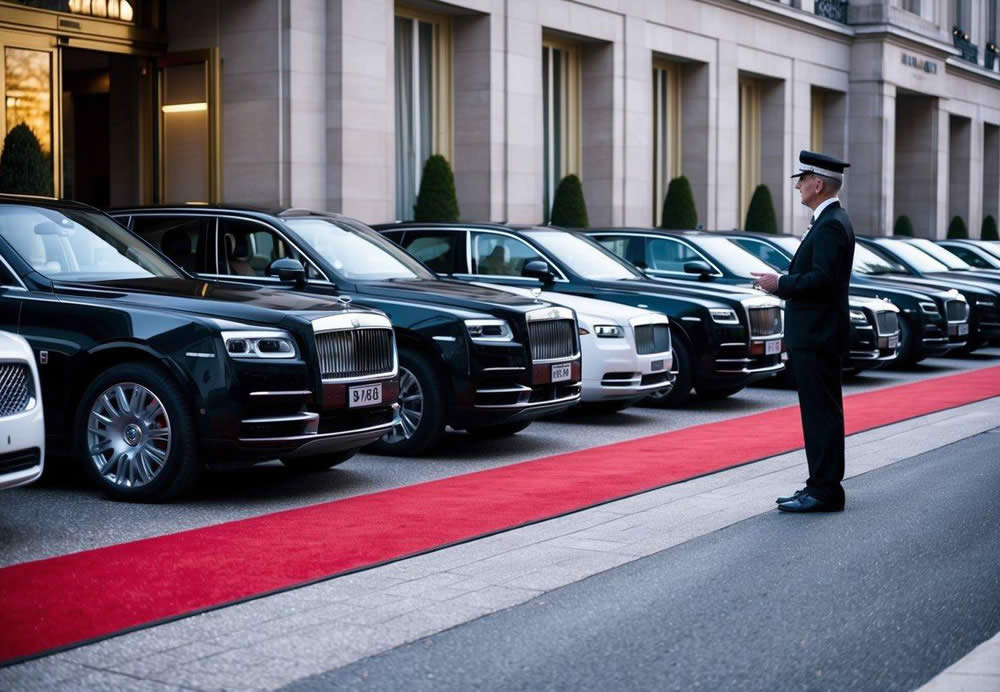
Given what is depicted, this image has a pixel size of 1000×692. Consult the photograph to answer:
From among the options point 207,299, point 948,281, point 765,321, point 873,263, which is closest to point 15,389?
point 207,299

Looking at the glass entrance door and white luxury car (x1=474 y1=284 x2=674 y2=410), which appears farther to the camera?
the glass entrance door

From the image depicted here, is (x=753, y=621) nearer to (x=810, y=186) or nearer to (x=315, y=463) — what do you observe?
(x=810, y=186)

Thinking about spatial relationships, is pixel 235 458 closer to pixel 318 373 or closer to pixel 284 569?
pixel 318 373

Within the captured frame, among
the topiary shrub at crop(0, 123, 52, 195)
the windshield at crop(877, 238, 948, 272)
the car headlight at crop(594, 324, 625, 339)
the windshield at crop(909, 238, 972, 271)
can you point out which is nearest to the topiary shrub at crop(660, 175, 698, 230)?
the windshield at crop(909, 238, 972, 271)

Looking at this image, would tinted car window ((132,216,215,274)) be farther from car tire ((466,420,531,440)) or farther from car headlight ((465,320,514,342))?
car tire ((466,420,531,440))

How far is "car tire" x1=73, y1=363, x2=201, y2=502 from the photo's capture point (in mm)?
8711

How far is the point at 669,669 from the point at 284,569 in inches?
91.7

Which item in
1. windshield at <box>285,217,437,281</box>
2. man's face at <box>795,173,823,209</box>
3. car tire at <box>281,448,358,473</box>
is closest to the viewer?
man's face at <box>795,173,823,209</box>

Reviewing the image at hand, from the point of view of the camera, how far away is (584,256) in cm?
1519

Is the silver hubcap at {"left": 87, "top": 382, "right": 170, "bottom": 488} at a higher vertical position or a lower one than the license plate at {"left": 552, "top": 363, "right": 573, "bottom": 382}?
lower

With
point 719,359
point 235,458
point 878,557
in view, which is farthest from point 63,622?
point 719,359

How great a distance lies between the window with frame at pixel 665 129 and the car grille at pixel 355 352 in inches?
1001

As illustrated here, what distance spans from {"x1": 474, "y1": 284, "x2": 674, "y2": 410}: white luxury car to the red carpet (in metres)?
1.03

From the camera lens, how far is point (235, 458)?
28.9ft
